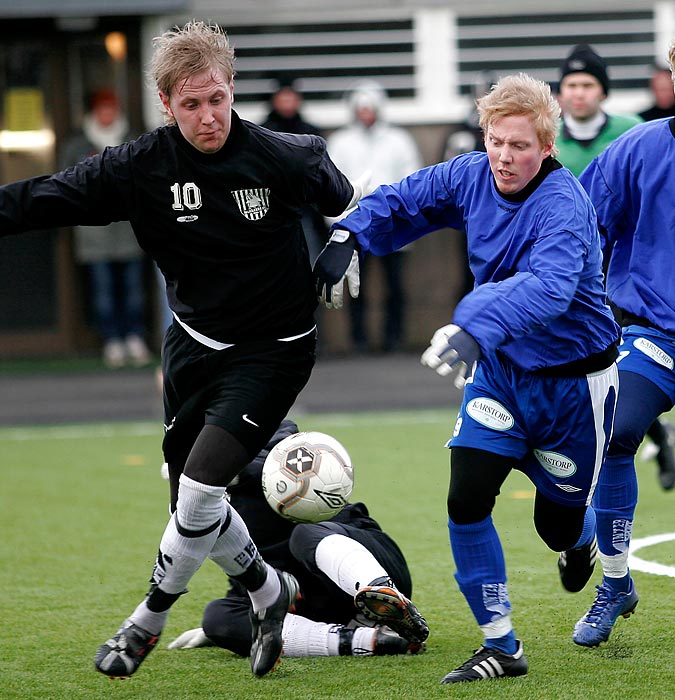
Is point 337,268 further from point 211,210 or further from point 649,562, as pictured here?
point 649,562

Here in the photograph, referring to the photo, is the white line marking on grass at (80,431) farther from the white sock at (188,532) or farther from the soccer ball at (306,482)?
the white sock at (188,532)

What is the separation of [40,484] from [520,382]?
4.88 metres

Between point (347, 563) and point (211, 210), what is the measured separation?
4.33ft

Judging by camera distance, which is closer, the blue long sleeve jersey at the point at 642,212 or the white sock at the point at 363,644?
the white sock at the point at 363,644

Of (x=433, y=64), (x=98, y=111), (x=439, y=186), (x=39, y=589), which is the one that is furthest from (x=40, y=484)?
(x=433, y=64)

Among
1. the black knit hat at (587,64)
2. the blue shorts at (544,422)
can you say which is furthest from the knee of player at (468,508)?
the black knit hat at (587,64)

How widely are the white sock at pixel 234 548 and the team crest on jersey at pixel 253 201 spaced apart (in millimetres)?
990

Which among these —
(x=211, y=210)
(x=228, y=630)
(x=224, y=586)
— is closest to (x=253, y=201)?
(x=211, y=210)

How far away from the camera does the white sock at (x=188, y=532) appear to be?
14.6ft

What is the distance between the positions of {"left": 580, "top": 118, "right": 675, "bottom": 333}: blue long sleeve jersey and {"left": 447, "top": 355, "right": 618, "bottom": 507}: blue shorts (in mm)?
610

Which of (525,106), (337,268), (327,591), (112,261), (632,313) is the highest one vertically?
(525,106)

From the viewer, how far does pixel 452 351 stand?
4.00 meters

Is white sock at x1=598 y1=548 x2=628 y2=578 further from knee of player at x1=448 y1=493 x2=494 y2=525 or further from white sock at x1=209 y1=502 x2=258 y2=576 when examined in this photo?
white sock at x1=209 y1=502 x2=258 y2=576

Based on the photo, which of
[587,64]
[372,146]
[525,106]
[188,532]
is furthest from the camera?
[372,146]
